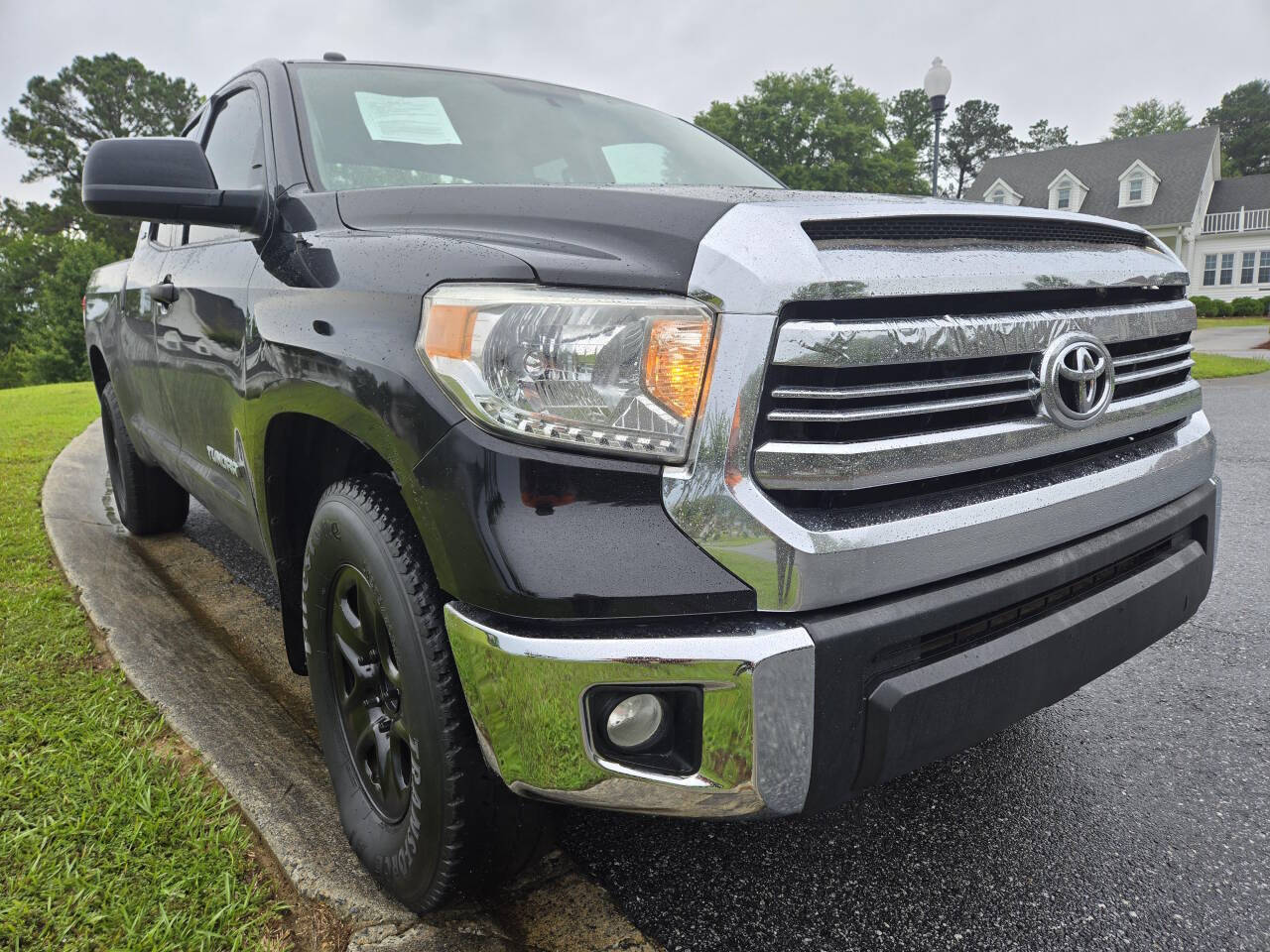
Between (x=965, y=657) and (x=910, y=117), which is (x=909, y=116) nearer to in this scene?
(x=910, y=117)

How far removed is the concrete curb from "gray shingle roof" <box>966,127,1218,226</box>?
40209 millimetres

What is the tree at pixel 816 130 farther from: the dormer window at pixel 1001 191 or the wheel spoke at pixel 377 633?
the wheel spoke at pixel 377 633

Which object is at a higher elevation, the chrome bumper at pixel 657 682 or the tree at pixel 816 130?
the tree at pixel 816 130

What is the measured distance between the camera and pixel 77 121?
4900 centimetres

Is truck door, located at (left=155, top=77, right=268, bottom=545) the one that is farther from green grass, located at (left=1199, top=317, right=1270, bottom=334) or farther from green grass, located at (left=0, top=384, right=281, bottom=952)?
green grass, located at (left=1199, top=317, right=1270, bottom=334)

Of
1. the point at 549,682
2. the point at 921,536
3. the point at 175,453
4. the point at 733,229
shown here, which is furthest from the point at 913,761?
the point at 175,453

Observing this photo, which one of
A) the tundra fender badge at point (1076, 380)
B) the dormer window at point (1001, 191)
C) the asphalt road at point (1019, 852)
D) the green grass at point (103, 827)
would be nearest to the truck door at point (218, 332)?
the green grass at point (103, 827)

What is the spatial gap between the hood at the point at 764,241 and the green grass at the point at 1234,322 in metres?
30.8

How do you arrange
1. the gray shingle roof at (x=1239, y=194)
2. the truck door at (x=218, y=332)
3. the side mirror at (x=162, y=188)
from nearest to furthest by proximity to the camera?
the side mirror at (x=162, y=188) → the truck door at (x=218, y=332) → the gray shingle roof at (x=1239, y=194)

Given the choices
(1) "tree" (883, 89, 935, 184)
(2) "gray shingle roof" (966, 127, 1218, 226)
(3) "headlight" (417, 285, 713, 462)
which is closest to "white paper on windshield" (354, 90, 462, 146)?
(3) "headlight" (417, 285, 713, 462)

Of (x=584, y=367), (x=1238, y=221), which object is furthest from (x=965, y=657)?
(x=1238, y=221)

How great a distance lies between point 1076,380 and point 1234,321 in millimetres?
34690

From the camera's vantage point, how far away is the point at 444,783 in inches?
57.2

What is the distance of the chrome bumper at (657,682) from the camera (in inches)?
48.6
